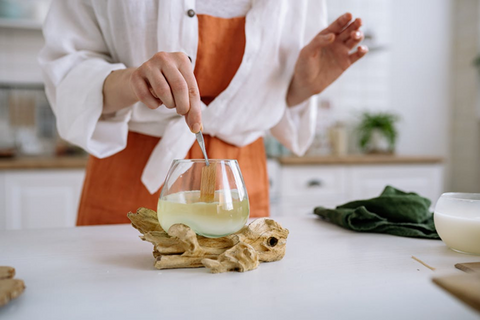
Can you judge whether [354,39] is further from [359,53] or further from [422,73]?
[422,73]

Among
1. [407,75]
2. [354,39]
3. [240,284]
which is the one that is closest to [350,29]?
[354,39]

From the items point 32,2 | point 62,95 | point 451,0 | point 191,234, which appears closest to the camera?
point 191,234

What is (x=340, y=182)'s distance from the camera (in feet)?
8.05

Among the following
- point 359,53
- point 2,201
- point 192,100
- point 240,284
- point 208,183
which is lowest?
point 2,201

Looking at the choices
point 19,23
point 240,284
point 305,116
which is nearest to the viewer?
point 240,284

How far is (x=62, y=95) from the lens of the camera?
876mm

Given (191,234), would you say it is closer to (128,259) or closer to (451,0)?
(128,259)

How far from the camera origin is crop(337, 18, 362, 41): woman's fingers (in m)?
0.83

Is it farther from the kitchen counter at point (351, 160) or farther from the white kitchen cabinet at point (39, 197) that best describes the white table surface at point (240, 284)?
the kitchen counter at point (351, 160)

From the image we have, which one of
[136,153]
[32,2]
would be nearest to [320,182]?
[136,153]

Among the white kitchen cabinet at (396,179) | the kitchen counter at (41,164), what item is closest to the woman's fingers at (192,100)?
the kitchen counter at (41,164)

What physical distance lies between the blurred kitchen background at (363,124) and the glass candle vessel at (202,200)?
167 cm

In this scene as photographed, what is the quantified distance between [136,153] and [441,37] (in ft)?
9.92

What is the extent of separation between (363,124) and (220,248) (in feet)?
8.41
